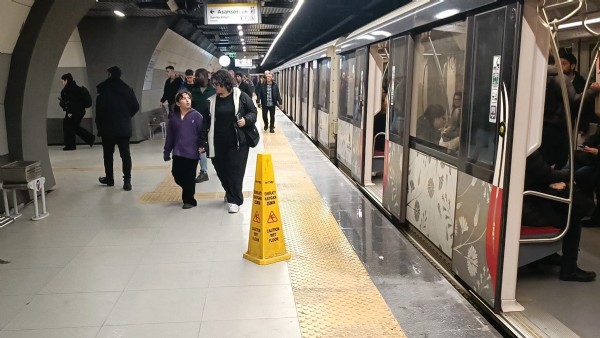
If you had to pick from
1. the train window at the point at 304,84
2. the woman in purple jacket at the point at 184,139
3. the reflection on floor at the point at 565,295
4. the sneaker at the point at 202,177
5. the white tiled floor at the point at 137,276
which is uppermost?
the train window at the point at 304,84

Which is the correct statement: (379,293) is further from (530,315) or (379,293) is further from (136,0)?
(136,0)

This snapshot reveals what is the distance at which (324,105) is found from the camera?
1073 centimetres

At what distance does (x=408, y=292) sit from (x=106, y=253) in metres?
2.55

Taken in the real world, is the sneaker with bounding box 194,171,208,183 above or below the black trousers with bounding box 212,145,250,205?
below

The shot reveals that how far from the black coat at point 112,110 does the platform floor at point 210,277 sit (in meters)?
0.90

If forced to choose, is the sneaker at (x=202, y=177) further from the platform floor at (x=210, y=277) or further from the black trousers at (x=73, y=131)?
the black trousers at (x=73, y=131)

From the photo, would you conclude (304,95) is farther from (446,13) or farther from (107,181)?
(446,13)

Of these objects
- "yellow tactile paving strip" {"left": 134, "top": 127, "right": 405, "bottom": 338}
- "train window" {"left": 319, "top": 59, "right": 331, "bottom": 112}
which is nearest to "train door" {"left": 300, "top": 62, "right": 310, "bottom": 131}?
"train window" {"left": 319, "top": 59, "right": 331, "bottom": 112}

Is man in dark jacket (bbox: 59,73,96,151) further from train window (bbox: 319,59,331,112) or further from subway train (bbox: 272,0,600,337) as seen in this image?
subway train (bbox: 272,0,600,337)

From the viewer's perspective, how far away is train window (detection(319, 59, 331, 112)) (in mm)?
10148

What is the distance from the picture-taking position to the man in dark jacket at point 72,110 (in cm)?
1007


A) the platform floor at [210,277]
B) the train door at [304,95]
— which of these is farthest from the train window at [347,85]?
the train door at [304,95]

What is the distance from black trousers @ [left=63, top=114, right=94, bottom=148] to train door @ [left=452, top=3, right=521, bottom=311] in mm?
8771

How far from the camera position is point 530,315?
10.6ft
